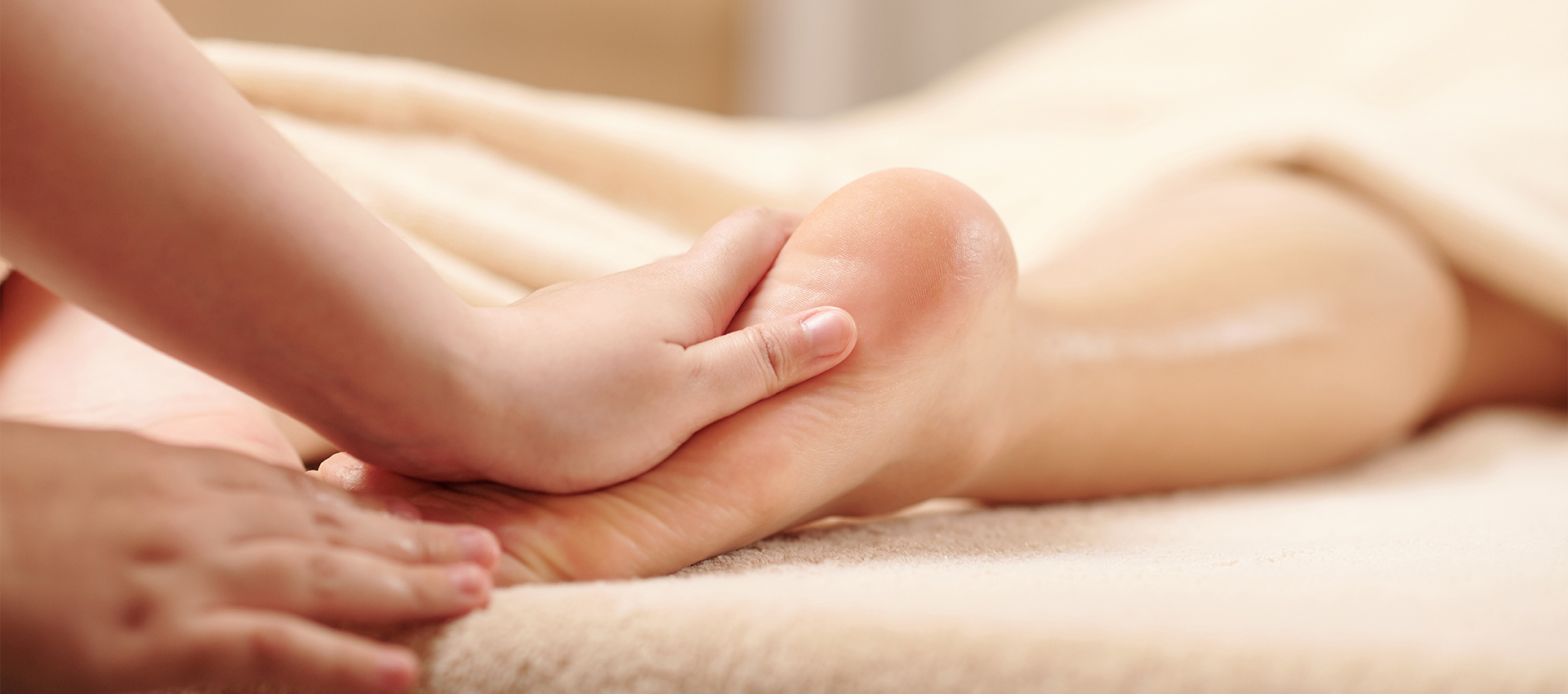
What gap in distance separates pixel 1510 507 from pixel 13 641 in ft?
2.13

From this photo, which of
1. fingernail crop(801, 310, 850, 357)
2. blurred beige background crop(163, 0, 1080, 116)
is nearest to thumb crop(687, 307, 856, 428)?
fingernail crop(801, 310, 850, 357)

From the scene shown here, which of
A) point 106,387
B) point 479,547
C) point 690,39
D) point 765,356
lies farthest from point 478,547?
point 690,39

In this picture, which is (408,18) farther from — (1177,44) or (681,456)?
(681,456)

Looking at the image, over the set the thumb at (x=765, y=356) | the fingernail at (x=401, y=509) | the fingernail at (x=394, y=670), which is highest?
the thumb at (x=765, y=356)

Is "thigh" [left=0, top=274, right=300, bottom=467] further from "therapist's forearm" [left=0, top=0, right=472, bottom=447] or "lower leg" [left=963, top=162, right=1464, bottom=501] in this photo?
"lower leg" [left=963, top=162, right=1464, bottom=501]

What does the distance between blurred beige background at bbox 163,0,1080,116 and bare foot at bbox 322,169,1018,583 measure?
5.68 ft

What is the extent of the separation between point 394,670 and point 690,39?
220 centimetres

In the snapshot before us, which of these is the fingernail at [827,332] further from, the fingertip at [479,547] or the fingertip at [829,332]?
the fingertip at [479,547]

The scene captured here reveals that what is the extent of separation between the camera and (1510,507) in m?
0.55

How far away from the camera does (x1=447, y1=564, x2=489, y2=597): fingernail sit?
0.35 metres

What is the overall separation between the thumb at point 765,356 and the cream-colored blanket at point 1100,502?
2.8 inches

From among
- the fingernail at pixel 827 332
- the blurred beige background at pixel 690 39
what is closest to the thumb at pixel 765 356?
the fingernail at pixel 827 332

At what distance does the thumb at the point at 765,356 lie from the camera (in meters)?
0.42

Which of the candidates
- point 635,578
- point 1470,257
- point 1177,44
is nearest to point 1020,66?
point 1177,44
